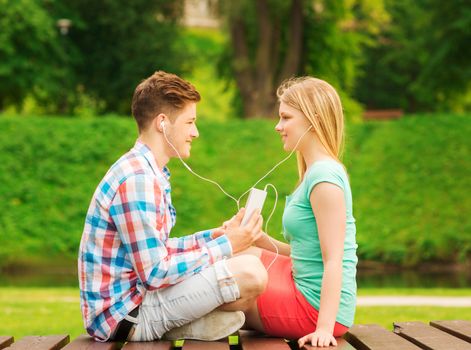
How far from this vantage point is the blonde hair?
165 inches

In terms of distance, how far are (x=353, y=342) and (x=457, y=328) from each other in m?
0.54

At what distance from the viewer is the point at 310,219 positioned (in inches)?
167

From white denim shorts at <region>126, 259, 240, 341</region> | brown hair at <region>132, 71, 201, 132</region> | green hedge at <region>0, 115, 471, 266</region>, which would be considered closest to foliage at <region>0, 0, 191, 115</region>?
green hedge at <region>0, 115, 471, 266</region>

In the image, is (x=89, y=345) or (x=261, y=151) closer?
(x=89, y=345)

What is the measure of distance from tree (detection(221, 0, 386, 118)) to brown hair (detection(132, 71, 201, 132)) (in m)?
20.3

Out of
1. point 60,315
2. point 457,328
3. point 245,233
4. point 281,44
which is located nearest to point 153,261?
point 245,233

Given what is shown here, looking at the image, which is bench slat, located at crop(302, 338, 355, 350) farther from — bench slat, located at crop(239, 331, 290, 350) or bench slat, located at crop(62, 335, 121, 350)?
bench slat, located at crop(62, 335, 121, 350)

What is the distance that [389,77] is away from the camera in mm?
40906

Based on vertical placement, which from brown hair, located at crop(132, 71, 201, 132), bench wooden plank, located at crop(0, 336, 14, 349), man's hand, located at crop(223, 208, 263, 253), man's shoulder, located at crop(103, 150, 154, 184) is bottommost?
bench wooden plank, located at crop(0, 336, 14, 349)

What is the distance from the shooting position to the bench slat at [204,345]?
3857mm

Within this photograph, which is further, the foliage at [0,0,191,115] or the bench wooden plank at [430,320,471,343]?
the foliage at [0,0,191,115]

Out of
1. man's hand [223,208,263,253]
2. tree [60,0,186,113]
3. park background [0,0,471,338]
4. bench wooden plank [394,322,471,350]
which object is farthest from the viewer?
tree [60,0,186,113]

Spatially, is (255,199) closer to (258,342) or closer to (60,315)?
(258,342)

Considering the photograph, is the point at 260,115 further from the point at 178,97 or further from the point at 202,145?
the point at 178,97
